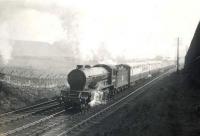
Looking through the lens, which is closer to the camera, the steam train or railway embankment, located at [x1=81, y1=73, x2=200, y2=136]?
railway embankment, located at [x1=81, y1=73, x2=200, y2=136]

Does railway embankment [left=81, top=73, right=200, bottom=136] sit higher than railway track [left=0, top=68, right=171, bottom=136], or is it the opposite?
railway embankment [left=81, top=73, right=200, bottom=136]

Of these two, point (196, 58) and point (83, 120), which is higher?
point (196, 58)

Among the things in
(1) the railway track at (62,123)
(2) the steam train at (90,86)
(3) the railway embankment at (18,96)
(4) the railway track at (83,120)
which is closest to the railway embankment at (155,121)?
(4) the railway track at (83,120)

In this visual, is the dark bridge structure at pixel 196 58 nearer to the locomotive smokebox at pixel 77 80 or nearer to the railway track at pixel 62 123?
the railway track at pixel 62 123

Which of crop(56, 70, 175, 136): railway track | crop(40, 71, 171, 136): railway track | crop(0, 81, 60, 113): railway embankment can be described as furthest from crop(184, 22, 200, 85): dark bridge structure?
crop(0, 81, 60, 113): railway embankment

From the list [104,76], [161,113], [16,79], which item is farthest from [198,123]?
[16,79]

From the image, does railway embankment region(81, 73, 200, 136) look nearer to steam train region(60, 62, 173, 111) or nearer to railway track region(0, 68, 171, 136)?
railway track region(0, 68, 171, 136)

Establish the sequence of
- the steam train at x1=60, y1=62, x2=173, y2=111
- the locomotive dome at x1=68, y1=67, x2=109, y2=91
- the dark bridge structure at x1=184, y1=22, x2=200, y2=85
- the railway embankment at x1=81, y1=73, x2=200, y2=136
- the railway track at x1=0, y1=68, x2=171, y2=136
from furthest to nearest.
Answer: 1. the locomotive dome at x1=68, y1=67, x2=109, y2=91
2. the dark bridge structure at x1=184, y1=22, x2=200, y2=85
3. the steam train at x1=60, y1=62, x2=173, y2=111
4. the railway track at x1=0, y1=68, x2=171, y2=136
5. the railway embankment at x1=81, y1=73, x2=200, y2=136

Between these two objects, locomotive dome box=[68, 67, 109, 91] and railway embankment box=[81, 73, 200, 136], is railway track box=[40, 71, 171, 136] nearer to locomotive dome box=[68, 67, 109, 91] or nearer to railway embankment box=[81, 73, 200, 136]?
railway embankment box=[81, 73, 200, 136]

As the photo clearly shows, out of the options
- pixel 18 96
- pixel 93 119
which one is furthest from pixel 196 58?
pixel 18 96

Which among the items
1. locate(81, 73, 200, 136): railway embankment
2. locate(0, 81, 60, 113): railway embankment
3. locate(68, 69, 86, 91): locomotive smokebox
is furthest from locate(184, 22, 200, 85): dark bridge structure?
locate(0, 81, 60, 113): railway embankment

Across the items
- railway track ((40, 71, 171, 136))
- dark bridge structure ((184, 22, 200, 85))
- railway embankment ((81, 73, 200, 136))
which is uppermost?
dark bridge structure ((184, 22, 200, 85))

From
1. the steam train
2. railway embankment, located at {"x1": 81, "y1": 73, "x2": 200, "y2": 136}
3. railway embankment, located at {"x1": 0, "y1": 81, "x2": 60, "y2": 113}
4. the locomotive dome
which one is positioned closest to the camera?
railway embankment, located at {"x1": 81, "y1": 73, "x2": 200, "y2": 136}

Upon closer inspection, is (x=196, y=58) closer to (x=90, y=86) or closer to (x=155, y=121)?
(x=90, y=86)
